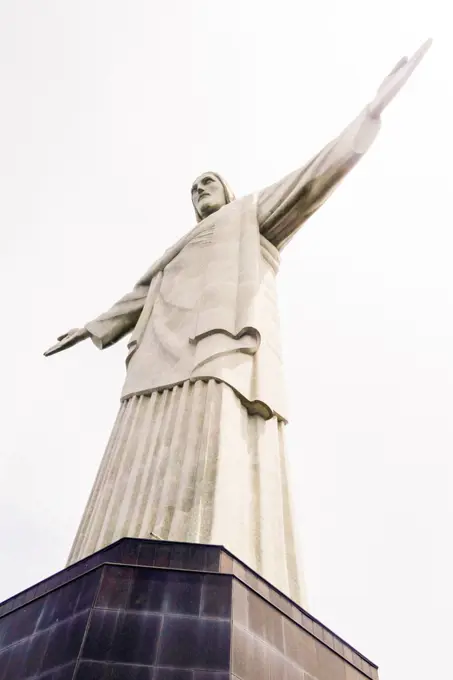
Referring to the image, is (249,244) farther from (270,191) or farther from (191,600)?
(191,600)

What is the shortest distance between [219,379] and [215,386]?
0.08 meters

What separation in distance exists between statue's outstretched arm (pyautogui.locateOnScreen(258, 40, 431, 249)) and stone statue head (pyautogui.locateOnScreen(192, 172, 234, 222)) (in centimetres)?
133

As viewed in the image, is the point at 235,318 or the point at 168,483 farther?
the point at 235,318

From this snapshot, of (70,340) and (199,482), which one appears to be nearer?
(199,482)

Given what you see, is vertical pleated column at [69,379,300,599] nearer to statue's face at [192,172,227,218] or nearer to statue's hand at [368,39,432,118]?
statue's hand at [368,39,432,118]

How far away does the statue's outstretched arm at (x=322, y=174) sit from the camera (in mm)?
7168

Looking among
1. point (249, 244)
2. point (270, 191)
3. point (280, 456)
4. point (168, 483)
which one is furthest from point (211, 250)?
point (168, 483)

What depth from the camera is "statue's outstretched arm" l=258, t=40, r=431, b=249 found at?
7168 millimetres

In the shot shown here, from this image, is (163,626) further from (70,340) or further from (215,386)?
(70,340)

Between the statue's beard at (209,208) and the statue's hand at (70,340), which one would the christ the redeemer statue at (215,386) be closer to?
the statue's hand at (70,340)

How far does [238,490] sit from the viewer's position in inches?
193

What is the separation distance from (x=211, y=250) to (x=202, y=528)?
4210mm

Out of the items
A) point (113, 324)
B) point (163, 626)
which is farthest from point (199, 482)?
point (113, 324)

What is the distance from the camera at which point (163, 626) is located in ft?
10.9
